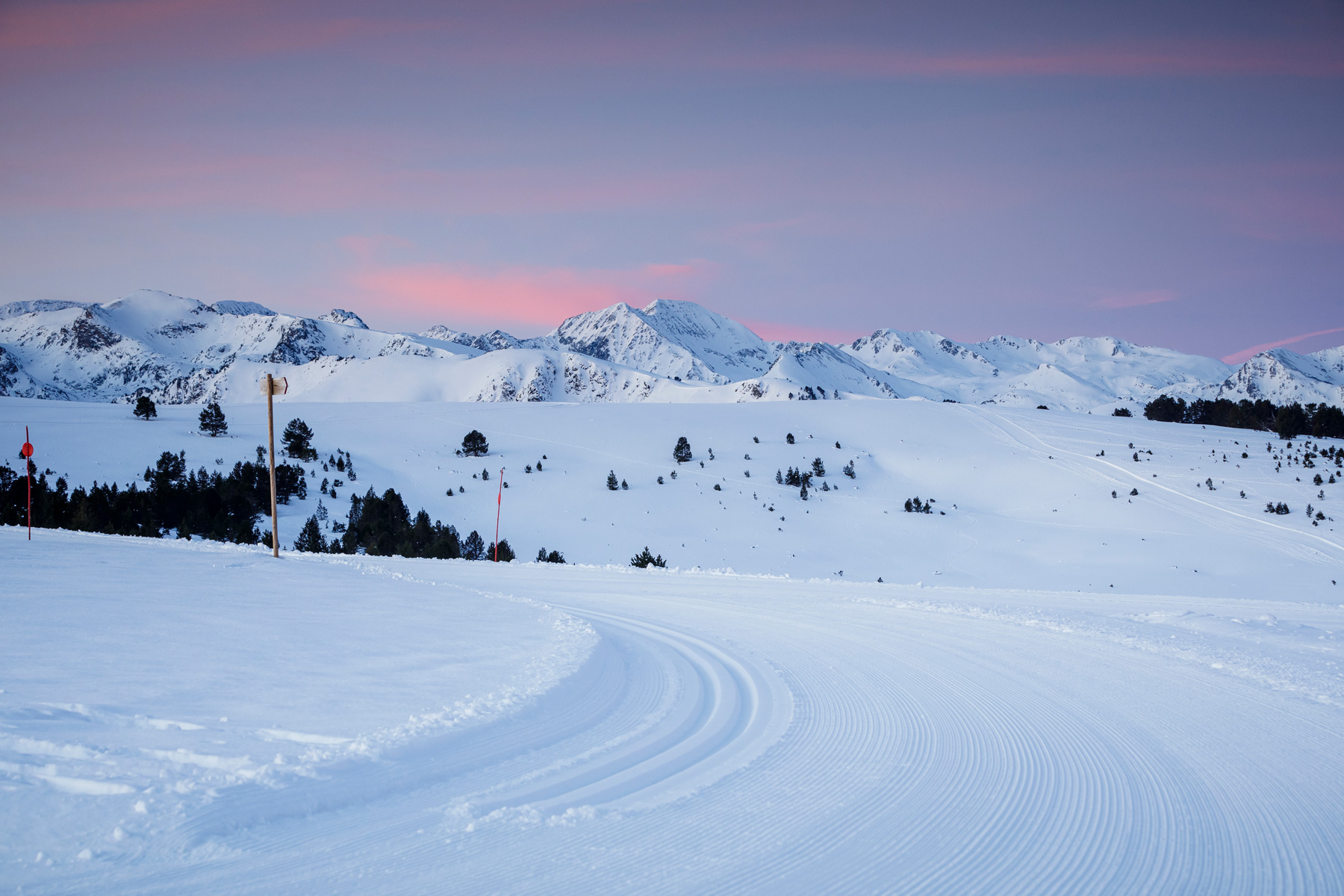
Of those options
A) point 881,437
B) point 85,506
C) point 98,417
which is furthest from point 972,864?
point 98,417

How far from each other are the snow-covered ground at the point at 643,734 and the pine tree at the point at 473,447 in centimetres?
3395

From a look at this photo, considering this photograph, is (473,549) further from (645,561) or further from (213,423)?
(213,423)

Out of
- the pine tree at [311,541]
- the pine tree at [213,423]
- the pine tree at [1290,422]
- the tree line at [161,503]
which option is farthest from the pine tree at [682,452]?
the pine tree at [1290,422]

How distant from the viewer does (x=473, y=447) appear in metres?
47.9

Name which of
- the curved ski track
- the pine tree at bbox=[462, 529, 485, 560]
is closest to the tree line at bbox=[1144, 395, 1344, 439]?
the pine tree at bbox=[462, 529, 485, 560]

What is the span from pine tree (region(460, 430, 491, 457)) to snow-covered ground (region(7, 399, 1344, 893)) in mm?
33954

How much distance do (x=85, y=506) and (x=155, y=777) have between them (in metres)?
27.7

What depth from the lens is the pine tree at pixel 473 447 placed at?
4788cm

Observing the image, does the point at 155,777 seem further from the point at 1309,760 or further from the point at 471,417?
the point at 471,417

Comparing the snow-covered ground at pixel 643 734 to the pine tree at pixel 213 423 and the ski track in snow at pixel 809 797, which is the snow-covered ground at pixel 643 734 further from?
the pine tree at pixel 213 423

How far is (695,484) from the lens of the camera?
42.8 meters

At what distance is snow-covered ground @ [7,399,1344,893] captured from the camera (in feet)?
9.66

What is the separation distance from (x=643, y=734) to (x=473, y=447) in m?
45.4

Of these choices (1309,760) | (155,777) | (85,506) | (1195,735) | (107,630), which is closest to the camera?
(155,777)
